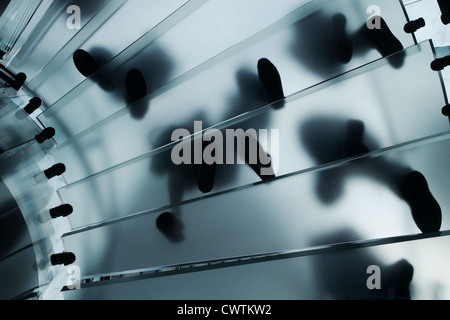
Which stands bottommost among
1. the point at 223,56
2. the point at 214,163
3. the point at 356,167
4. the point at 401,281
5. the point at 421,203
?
the point at 401,281

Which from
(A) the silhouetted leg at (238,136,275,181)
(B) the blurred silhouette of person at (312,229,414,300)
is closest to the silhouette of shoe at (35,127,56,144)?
(A) the silhouetted leg at (238,136,275,181)

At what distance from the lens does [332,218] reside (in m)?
0.99

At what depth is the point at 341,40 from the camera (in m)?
0.99

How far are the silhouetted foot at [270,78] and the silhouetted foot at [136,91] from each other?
0.44 m

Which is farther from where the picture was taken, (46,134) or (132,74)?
(46,134)

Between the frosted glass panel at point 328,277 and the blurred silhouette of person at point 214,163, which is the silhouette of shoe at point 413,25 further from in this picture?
the frosted glass panel at point 328,277

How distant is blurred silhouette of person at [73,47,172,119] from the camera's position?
3.92 feet

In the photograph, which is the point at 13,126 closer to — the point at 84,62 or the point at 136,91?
the point at 84,62

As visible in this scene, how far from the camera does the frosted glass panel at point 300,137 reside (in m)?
0.89

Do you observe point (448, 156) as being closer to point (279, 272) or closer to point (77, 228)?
point (279, 272)

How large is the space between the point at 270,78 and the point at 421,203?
0.53 metres

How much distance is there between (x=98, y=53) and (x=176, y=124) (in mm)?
394

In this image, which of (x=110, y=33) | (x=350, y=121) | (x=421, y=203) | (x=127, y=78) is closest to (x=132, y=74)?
(x=127, y=78)

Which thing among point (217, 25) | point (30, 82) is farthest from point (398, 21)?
point (30, 82)
